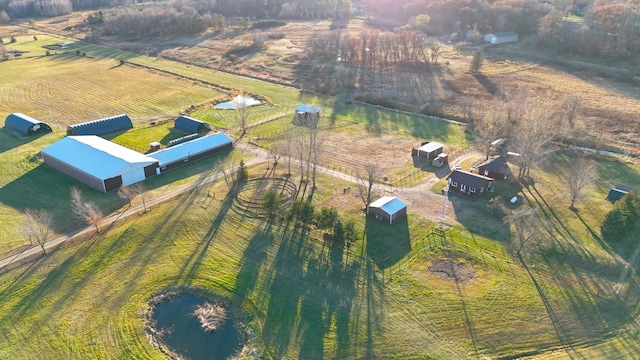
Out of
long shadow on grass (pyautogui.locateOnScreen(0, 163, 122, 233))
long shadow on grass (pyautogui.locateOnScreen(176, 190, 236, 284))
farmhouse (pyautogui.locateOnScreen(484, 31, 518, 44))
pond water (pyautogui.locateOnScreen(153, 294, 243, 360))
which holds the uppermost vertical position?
farmhouse (pyautogui.locateOnScreen(484, 31, 518, 44))

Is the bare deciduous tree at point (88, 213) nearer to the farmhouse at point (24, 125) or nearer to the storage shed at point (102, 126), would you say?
the storage shed at point (102, 126)

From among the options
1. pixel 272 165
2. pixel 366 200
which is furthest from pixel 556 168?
pixel 272 165

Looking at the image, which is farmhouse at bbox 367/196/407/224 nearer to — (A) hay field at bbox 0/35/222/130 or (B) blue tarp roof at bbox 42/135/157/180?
(B) blue tarp roof at bbox 42/135/157/180

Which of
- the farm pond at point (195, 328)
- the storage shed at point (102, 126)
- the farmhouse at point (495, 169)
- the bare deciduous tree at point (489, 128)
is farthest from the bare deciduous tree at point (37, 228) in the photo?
the bare deciduous tree at point (489, 128)

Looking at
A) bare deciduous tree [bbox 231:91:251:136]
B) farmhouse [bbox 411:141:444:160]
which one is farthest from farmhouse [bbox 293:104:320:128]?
farmhouse [bbox 411:141:444:160]

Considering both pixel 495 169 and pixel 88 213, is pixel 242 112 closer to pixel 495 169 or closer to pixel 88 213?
pixel 88 213

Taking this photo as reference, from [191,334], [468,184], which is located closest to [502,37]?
[468,184]

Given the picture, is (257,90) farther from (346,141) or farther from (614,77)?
(614,77)
